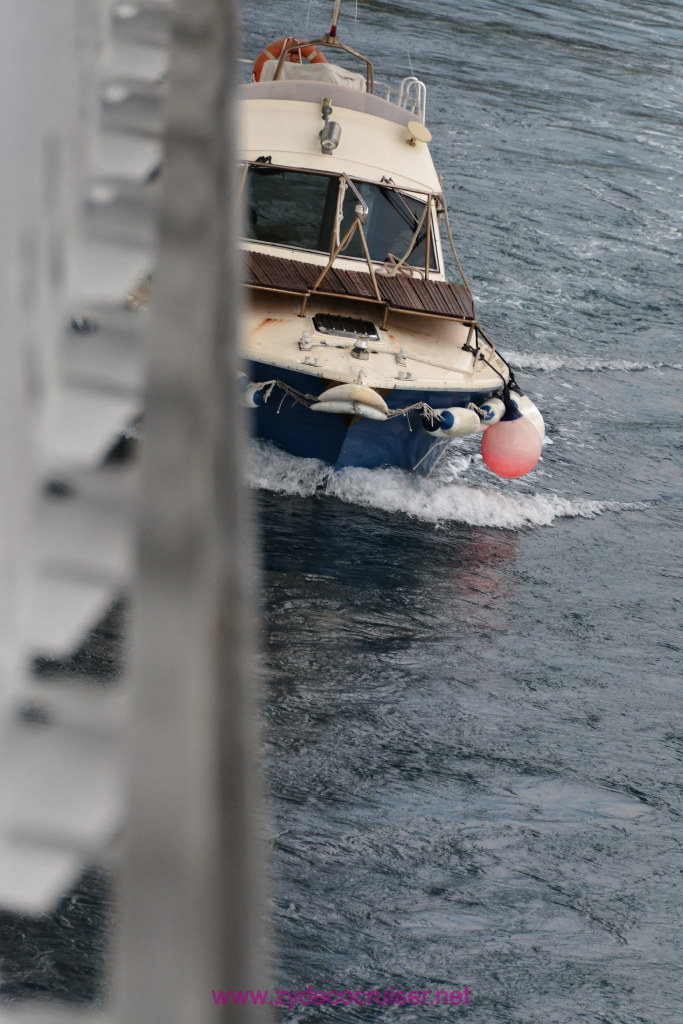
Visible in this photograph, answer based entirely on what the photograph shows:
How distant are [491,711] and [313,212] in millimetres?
4824

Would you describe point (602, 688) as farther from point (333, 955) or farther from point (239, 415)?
point (239, 415)

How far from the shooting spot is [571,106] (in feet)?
73.7

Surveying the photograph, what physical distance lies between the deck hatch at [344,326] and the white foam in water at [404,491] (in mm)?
1074

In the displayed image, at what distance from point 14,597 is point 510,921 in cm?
483

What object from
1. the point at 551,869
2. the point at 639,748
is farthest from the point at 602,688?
the point at 551,869

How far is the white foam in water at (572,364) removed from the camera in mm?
12469

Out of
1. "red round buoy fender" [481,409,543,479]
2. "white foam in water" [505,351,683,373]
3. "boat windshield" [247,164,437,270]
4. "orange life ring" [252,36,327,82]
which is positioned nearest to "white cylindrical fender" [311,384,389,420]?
"red round buoy fender" [481,409,543,479]

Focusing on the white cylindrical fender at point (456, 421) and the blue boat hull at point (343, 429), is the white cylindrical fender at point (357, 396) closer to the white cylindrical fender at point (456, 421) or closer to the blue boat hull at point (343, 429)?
the blue boat hull at point (343, 429)

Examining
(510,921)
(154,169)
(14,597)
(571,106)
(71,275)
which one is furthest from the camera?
(571,106)

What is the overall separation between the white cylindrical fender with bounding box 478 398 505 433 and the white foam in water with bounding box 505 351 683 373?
3703mm

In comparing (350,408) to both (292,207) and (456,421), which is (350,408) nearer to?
(456,421)

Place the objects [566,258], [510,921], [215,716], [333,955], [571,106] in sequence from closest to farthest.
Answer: [215,716] → [333,955] → [510,921] → [566,258] → [571,106]

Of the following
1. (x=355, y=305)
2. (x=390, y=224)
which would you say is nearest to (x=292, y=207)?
(x=390, y=224)

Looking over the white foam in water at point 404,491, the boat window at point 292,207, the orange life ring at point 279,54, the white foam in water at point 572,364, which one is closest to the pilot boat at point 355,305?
the boat window at point 292,207
